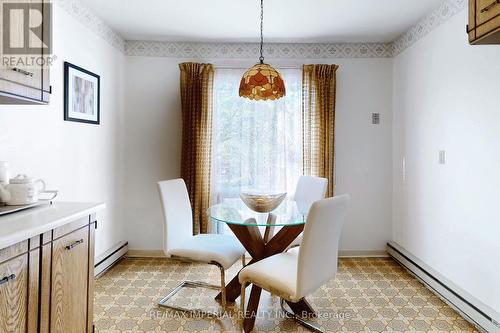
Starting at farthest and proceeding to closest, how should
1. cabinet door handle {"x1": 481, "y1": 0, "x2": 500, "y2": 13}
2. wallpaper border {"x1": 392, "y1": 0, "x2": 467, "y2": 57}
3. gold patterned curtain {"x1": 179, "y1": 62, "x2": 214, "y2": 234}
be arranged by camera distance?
Result: gold patterned curtain {"x1": 179, "y1": 62, "x2": 214, "y2": 234} < wallpaper border {"x1": 392, "y1": 0, "x2": 467, "y2": 57} < cabinet door handle {"x1": 481, "y1": 0, "x2": 500, "y2": 13}

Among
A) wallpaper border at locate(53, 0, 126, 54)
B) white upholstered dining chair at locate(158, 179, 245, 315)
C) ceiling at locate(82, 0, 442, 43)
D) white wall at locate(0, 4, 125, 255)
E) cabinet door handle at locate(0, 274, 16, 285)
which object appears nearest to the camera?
cabinet door handle at locate(0, 274, 16, 285)

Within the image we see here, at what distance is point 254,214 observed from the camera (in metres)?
2.52

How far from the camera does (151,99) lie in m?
3.87

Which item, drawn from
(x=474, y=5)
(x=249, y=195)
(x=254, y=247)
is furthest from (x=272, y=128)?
(x=474, y=5)

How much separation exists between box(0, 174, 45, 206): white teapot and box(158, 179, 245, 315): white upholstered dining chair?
1.03 metres

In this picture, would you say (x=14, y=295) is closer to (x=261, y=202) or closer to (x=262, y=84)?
(x=261, y=202)

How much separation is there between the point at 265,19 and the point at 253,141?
1317mm

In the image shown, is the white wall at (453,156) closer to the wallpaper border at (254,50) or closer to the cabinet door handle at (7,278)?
the wallpaper border at (254,50)

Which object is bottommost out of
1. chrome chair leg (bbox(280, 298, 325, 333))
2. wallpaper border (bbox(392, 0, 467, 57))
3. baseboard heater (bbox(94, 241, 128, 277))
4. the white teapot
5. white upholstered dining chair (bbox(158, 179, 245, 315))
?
chrome chair leg (bbox(280, 298, 325, 333))

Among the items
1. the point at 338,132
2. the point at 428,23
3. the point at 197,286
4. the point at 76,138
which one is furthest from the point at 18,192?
the point at 428,23

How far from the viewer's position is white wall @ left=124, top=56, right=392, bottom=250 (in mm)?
3863

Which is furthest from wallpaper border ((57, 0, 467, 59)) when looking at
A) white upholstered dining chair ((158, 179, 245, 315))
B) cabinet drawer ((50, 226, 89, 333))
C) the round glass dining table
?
cabinet drawer ((50, 226, 89, 333))

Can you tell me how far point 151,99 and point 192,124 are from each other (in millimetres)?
638

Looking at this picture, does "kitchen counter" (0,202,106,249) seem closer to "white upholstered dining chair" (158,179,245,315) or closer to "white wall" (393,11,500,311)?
"white upholstered dining chair" (158,179,245,315)
